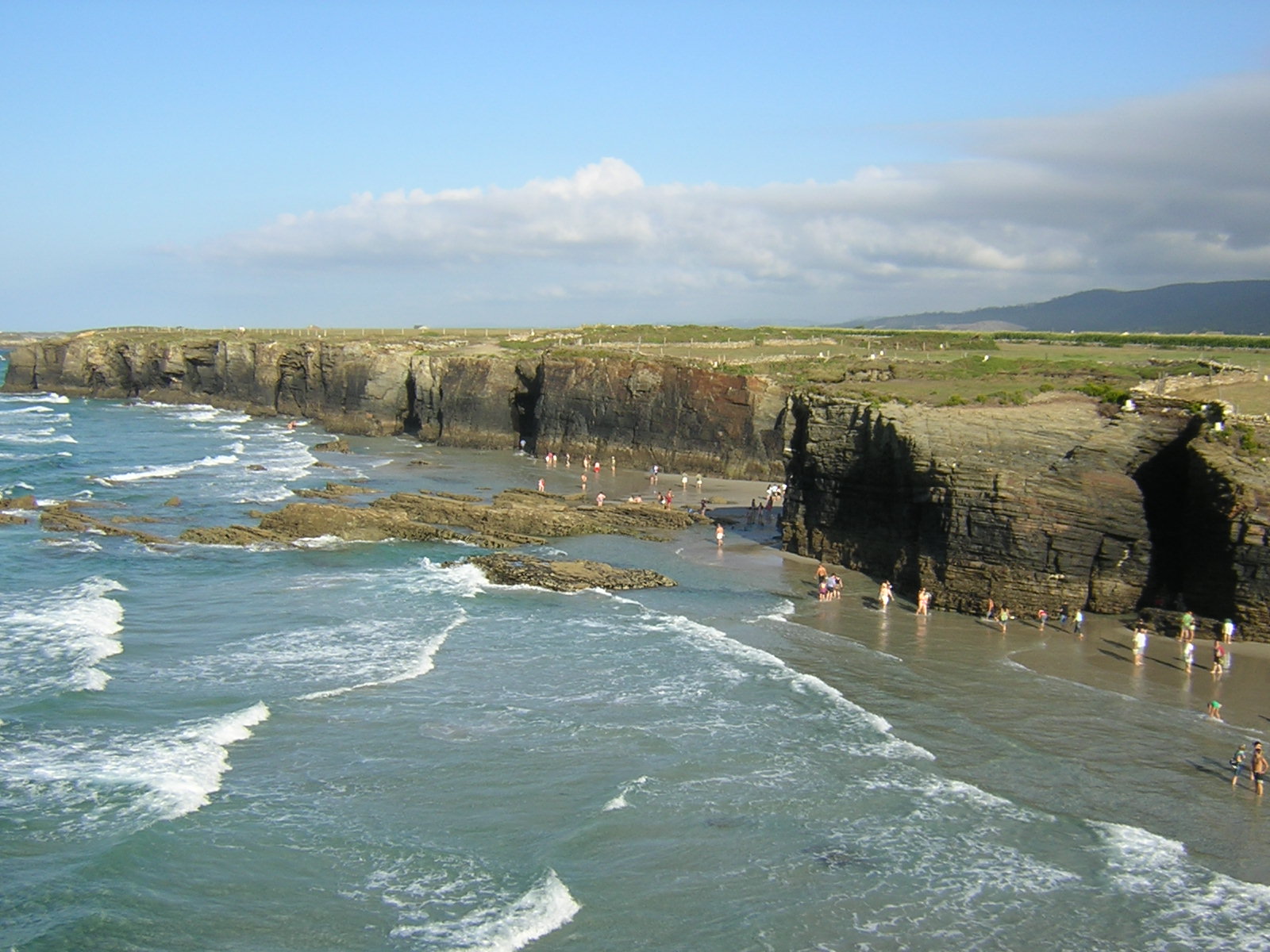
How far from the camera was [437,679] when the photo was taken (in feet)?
79.3

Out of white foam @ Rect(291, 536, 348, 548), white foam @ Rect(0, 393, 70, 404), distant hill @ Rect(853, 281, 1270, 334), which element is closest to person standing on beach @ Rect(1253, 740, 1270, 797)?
white foam @ Rect(291, 536, 348, 548)

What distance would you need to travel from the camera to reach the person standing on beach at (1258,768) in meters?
19.1

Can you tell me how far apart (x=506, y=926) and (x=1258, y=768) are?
14.0m

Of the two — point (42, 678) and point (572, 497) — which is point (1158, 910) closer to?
point (42, 678)

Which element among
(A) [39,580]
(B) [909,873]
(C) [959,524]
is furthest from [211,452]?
(B) [909,873]

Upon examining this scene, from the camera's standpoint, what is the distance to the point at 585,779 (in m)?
18.8

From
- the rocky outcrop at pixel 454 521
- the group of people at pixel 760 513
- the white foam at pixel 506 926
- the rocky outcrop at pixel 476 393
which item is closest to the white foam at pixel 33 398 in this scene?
the rocky outcrop at pixel 476 393

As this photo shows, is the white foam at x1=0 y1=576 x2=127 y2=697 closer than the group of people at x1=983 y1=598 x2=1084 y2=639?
Yes

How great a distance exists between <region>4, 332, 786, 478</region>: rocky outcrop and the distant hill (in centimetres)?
5963

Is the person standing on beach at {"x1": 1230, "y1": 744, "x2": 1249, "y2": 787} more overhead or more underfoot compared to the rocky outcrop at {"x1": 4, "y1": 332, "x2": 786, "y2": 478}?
more underfoot

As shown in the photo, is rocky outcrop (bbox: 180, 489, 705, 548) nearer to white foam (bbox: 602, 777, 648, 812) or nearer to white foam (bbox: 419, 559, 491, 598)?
white foam (bbox: 419, 559, 491, 598)

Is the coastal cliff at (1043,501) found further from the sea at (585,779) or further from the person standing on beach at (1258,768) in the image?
the person standing on beach at (1258,768)

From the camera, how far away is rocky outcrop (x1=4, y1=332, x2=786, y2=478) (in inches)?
2378

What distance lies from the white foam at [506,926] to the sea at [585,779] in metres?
0.05
